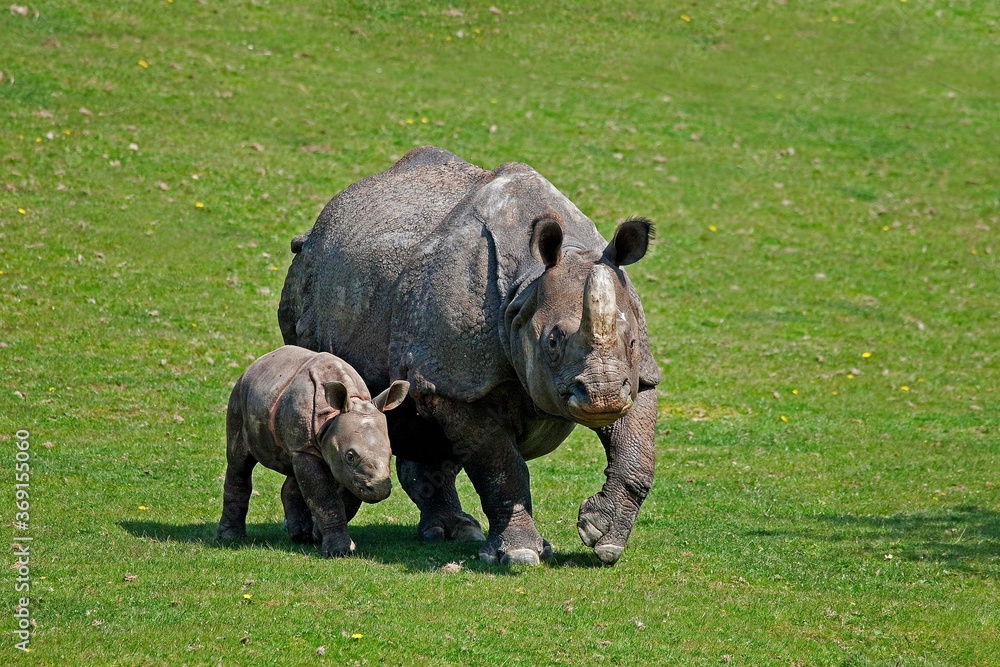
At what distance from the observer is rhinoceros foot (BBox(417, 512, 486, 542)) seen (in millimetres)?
11898

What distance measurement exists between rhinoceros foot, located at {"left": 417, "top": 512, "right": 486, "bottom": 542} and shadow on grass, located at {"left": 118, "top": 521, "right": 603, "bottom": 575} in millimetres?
120

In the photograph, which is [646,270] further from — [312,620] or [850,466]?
[312,620]

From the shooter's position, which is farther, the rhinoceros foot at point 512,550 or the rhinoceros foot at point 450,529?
the rhinoceros foot at point 450,529

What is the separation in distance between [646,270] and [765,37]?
1139 centimetres

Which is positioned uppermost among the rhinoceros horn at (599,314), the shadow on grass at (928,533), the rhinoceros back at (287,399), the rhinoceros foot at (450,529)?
the rhinoceros horn at (599,314)

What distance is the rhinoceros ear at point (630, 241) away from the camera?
31.8 ft

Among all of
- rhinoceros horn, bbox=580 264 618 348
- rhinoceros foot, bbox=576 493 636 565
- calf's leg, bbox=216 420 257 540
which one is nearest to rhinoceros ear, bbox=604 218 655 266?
rhinoceros horn, bbox=580 264 618 348

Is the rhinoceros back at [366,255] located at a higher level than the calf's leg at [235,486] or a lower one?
higher

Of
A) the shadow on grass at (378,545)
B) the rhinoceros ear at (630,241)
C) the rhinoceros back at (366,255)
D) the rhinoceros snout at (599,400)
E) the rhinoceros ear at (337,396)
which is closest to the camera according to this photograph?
the rhinoceros snout at (599,400)

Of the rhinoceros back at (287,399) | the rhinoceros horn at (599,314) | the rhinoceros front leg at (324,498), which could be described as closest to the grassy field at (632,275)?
the rhinoceros front leg at (324,498)

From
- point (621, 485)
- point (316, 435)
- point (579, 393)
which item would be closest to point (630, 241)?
point (579, 393)

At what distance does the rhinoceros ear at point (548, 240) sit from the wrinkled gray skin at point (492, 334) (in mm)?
12

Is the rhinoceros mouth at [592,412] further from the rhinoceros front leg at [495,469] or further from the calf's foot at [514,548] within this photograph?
the calf's foot at [514,548]

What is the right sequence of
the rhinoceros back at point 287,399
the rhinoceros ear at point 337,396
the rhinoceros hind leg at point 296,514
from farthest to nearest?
the rhinoceros hind leg at point 296,514 < the rhinoceros back at point 287,399 < the rhinoceros ear at point 337,396
